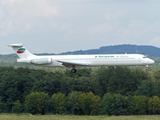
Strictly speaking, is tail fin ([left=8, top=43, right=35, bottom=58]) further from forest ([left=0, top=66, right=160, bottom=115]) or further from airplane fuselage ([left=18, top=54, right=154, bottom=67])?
forest ([left=0, top=66, right=160, bottom=115])

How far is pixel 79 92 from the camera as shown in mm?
90375

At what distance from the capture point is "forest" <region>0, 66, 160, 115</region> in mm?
83375

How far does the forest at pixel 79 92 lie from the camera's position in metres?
83.4

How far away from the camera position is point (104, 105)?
82.7 m

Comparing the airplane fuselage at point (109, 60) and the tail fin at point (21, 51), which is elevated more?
the tail fin at point (21, 51)

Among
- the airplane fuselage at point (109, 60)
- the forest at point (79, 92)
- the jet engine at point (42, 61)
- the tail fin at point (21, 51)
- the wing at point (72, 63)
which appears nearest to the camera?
the airplane fuselage at point (109, 60)

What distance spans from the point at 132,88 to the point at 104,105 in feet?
53.4

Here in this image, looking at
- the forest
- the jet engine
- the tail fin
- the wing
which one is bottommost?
the forest

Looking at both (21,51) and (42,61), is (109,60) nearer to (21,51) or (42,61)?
(42,61)

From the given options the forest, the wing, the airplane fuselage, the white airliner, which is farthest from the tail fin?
the forest

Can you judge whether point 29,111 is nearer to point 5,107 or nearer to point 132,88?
point 5,107

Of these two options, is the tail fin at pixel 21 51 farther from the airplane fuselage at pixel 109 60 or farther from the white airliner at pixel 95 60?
the airplane fuselage at pixel 109 60

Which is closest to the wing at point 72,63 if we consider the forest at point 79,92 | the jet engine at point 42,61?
the jet engine at point 42,61

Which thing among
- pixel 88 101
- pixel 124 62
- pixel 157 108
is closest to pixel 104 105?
pixel 88 101
